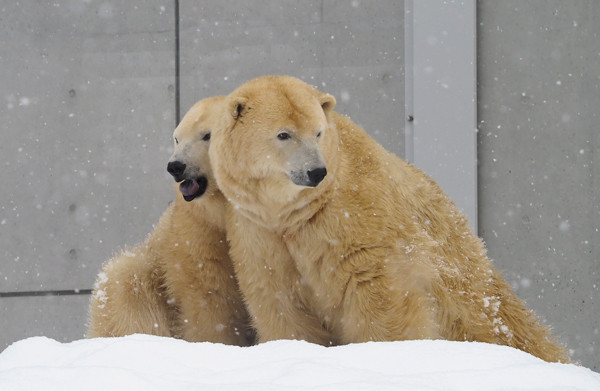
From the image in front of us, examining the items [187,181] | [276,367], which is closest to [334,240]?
[187,181]

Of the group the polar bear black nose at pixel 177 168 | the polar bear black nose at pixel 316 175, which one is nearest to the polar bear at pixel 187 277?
the polar bear black nose at pixel 177 168

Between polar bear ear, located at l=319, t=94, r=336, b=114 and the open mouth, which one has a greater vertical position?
polar bear ear, located at l=319, t=94, r=336, b=114

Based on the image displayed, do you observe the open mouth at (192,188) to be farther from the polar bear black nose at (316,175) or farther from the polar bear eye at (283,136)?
the polar bear black nose at (316,175)

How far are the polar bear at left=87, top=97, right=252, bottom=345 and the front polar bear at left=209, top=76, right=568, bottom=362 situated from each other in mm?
164

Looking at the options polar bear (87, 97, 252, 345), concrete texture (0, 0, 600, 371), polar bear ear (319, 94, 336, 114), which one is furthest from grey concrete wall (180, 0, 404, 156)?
polar bear ear (319, 94, 336, 114)

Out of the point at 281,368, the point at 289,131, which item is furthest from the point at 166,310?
the point at 281,368

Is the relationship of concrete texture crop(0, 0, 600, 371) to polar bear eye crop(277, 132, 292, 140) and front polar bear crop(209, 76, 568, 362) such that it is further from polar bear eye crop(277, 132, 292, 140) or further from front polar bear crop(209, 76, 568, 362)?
polar bear eye crop(277, 132, 292, 140)

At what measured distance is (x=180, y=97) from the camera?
6133mm

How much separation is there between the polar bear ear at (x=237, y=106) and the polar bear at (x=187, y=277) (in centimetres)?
28

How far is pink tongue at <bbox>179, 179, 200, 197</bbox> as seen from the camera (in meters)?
3.53

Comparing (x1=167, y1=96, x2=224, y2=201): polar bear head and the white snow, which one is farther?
(x1=167, y1=96, x2=224, y2=201): polar bear head

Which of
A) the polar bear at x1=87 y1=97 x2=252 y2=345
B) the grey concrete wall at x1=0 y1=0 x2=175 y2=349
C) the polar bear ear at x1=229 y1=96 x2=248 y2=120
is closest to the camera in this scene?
the polar bear ear at x1=229 y1=96 x2=248 y2=120

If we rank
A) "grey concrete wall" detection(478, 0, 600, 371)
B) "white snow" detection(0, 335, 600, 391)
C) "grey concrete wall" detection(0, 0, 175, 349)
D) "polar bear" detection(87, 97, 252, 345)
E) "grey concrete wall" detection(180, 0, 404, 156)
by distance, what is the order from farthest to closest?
"grey concrete wall" detection(0, 0, 175, 349)
"grey concrete wall" detection(180, 0, 404, 156)
"grey concrete wall" detection(478, 0, 600, 371)
"polar bear" detection(87, 97, 252, 345)
"white snow" detection(0, 335, 600, 391)

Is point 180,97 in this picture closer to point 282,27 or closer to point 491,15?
point 282,27
